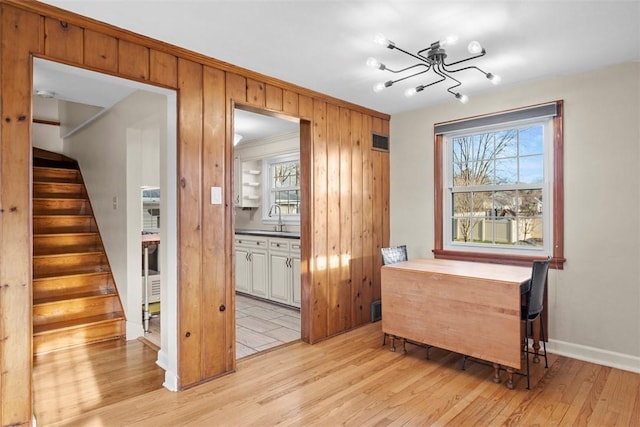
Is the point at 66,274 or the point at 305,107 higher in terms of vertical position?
the point at 305,107

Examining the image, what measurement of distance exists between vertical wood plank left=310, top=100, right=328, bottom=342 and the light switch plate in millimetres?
976

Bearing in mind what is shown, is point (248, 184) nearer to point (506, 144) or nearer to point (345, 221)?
point (345, 221)

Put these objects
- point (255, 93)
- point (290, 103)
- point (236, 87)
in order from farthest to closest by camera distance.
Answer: point (290, 103), point (255, 93), point (236, 87)

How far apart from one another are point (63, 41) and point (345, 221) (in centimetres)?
262

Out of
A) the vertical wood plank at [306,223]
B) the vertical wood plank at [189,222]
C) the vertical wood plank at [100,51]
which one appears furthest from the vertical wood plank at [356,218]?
the vertical wood plank at [100,51]

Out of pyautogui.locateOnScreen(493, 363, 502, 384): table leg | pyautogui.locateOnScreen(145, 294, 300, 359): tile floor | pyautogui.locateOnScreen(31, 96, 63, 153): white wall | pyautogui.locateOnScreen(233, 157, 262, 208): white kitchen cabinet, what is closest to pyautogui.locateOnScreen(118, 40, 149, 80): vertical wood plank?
pyautogui.locateOnScreen(145, 294, 300, 359): tile floor

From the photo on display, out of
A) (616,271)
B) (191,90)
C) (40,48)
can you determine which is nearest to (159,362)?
(191,90)

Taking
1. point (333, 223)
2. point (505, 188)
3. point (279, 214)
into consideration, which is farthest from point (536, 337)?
point (279, 214)

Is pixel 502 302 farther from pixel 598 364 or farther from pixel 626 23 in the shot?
pixel 626 23

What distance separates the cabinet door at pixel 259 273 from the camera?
16.2ft

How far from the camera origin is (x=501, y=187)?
3551 millimetres

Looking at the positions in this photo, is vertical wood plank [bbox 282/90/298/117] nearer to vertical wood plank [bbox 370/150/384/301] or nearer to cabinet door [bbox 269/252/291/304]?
vertical wood plank [bbox 370/150/384/301]

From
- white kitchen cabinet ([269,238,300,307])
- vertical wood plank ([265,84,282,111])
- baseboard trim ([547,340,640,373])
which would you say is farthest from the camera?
white kitchen cabinet ([269,238,300,307])

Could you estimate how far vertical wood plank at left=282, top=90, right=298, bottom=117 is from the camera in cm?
325
